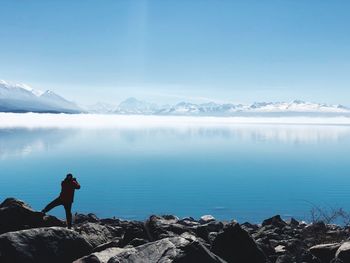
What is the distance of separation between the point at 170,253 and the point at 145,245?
0.85 metres

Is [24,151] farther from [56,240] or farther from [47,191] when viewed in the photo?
[56,240]

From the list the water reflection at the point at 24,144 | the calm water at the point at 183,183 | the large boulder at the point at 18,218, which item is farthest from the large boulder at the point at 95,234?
the water reflection at the point at 24,144

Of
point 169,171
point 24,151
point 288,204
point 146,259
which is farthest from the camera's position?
point 24,151

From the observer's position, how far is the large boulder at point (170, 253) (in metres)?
11.0

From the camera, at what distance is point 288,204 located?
139 feet

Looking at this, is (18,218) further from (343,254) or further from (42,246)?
(343,254)

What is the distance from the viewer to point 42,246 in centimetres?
1271

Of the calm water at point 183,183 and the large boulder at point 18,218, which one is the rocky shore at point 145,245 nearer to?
the large boulder at point 18,218

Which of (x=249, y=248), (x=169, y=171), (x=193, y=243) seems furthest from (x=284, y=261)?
(x=169, y=171)

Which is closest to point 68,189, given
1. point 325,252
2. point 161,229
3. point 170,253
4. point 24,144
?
point 161,229

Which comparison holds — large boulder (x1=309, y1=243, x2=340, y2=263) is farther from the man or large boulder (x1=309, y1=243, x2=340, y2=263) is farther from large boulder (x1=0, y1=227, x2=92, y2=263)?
the man

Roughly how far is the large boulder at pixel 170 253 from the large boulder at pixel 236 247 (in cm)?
202

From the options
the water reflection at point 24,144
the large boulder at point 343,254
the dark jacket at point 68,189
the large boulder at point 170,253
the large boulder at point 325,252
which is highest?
the dark jacket at point 68,189

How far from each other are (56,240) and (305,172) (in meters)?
57.3
